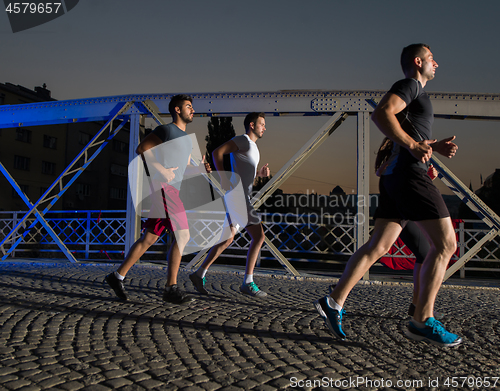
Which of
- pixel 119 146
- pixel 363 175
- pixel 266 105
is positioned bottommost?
pixel 363 175

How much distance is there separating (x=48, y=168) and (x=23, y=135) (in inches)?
161

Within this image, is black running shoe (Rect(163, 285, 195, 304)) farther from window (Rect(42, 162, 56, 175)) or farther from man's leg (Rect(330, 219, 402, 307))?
window (Rect(42, 162, 56, 175))

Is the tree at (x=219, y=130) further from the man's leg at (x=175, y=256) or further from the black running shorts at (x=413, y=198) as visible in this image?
the black running shorts at (x=413, y=198)

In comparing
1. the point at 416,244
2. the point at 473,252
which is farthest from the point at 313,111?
the point at 416,244

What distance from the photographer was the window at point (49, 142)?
132ft

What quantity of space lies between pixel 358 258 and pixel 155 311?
71.5 inches

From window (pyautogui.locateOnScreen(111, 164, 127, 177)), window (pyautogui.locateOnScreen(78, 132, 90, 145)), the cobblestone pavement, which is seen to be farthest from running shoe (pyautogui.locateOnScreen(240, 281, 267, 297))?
window (pyautogui.locateOnScreen(111, 164, 127, 177))

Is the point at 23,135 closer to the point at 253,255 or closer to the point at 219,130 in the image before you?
the point at 219,130

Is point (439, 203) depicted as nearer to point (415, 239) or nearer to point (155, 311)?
point (415, 239)

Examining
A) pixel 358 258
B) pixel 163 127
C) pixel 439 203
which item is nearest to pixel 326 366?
pixel 358 258

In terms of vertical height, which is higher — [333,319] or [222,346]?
[333,319]

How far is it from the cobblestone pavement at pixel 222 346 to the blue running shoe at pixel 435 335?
0.20 feet

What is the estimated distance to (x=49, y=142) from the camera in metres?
40.9

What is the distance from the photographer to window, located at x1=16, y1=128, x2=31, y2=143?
3787 centimetres
